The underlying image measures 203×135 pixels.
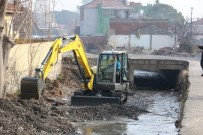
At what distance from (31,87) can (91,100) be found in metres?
4.65

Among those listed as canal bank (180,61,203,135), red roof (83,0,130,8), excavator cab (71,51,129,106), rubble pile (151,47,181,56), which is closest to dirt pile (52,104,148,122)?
canal bank (180,61,203,135)

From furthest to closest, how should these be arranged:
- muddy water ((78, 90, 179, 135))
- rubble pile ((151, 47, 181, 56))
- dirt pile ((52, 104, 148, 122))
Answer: rubble pile ((151, 47, 181, 56)) < dirt pile ((52, 104, 148, 122)) < muddy water ((78, 90, 179, 135))

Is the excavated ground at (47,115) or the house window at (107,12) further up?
the house window at (107,12)

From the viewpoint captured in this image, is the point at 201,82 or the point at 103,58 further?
the point at 201,82

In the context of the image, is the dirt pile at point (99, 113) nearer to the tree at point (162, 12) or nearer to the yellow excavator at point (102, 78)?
the yellow excavator at point (102, 78)

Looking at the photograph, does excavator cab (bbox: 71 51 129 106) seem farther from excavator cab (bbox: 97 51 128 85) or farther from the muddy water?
the muddy water

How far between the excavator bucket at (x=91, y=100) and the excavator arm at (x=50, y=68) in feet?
3.65

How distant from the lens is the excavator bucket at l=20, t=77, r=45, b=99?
1583cm

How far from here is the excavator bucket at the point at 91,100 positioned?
2002cm

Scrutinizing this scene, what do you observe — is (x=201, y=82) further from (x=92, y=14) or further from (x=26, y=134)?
(x=92, y=14)

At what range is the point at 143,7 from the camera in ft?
325

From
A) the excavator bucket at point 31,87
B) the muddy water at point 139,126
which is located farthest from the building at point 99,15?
the excavator bucket at point 31,87

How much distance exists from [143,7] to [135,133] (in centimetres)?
8581

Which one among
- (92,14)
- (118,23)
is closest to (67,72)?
(118,23)
